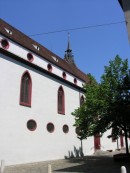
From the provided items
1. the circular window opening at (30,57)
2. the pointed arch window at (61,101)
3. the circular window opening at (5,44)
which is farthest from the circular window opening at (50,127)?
the circular window opening at (5,44)

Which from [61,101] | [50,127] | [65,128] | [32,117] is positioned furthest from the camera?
[61,101]

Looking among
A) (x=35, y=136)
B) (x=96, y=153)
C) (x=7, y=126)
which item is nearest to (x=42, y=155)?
(x=35, y=136)

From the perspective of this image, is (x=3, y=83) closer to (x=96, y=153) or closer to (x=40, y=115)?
(x=40, y=115)

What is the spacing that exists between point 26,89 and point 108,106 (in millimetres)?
7161

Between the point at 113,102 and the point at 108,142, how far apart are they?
1829cm

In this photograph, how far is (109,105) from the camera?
22.5 metres

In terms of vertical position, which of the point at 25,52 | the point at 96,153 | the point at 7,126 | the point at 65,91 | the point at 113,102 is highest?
the point at 25,52

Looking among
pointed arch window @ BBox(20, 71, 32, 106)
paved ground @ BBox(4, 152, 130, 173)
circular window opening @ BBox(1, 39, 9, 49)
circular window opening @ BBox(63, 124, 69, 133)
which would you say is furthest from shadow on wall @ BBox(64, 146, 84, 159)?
circular window opening @ BBox(1, 39, 9, 49)

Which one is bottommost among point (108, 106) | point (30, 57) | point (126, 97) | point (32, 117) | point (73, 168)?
point (73, 168)

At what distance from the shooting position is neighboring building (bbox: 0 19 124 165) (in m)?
21.1

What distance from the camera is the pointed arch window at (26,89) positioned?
903 inches

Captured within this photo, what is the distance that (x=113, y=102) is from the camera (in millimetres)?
22484

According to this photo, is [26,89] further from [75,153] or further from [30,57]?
[75,153]

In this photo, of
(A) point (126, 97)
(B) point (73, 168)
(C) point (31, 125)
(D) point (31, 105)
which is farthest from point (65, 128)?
(B) point (73, 168)
